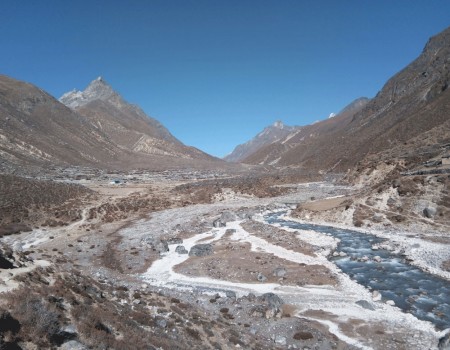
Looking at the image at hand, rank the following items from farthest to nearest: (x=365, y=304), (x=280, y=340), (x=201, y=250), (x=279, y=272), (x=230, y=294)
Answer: (x=201, y=250) < (x=279, y=272) < (x=230, y=294) < (x=365, y=304) < (x=280, y=340)

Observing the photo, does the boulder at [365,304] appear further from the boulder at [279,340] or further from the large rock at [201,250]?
the large rock at [201,250]

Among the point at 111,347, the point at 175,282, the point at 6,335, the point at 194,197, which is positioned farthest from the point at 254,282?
the point at 194,197

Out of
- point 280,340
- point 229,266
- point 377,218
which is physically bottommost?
point 280,340

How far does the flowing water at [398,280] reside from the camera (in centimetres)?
2465

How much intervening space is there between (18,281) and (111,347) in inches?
246

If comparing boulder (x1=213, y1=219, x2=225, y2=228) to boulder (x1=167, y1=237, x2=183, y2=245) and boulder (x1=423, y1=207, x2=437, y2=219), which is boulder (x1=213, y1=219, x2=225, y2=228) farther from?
boulder (x1=423, y1=207, x2=437, y2=219)

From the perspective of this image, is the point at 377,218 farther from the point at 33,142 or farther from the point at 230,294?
the point at 33,142

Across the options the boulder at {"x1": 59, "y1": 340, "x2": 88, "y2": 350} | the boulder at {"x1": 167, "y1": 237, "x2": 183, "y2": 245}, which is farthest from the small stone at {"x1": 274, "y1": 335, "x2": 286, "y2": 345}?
the boulder at {"x1": 167, "y1": 237, "x2": 183, "y2": 245}

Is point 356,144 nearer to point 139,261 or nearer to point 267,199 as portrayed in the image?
point 267,199

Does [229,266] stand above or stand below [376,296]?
above

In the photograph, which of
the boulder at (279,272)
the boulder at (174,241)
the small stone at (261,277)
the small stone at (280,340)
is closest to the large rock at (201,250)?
the boulder at (174,241)

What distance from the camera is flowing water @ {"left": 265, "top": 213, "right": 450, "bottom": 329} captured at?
970 inches

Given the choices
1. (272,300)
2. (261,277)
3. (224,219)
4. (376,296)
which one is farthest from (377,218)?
(272,300)

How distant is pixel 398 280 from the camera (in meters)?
30.5
